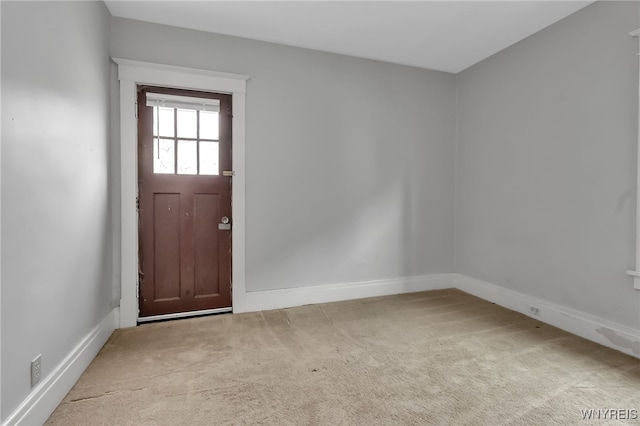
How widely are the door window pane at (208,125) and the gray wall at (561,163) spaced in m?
2.91

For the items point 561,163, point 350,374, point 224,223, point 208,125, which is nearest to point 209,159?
point 208,125

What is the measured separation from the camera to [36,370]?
1.50m

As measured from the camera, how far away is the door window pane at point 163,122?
280 centimetres

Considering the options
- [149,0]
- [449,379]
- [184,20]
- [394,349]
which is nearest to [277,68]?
[184,20]

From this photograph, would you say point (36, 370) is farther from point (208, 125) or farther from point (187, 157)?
point (208, 125)

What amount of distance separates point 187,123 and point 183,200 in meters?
0.73

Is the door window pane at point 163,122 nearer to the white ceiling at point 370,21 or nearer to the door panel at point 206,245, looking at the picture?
the door panel at point 206,245

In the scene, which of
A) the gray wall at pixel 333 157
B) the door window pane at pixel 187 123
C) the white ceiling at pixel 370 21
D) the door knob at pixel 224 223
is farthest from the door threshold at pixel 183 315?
the white ceiling at pixel 370 21


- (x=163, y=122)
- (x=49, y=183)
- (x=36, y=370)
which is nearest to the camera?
(x=36, y=370)

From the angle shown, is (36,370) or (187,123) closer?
(36,370)

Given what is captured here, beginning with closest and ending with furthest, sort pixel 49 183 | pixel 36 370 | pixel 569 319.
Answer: pixel 36 370
pixel 49 183
pixel 569 319

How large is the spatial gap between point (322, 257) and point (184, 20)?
2586 mm

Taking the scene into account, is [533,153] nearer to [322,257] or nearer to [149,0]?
[322,257]

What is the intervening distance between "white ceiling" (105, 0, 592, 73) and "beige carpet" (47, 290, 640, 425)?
2.72 meters
